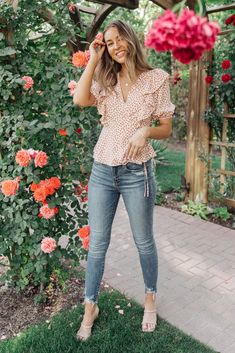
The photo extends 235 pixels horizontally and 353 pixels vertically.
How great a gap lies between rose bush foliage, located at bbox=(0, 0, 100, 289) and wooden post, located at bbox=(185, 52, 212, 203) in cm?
225

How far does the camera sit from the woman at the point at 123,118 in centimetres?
202

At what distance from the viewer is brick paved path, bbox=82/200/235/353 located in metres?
2.63

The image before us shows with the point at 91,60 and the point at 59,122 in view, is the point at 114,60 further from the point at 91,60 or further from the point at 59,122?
the point at 59,122

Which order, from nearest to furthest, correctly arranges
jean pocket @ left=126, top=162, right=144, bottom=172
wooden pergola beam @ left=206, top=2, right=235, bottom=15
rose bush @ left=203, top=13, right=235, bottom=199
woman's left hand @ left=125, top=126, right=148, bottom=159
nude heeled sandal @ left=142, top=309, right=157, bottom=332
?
1. woman's left hand @ left=125, top=126, right=148, bottom=159
2. jean pocket @ left=126, top=162, right=144, bottom=172
3. nude heeled sandal @ left=142, top=309, right=157, bottom=332
4. wooden pergola beam @ left=206, top=2, right=235, bottom=15
5. rose bush @ left=203, top=13, right=235, bottom=199

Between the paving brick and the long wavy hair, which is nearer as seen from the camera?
the long wavy hair

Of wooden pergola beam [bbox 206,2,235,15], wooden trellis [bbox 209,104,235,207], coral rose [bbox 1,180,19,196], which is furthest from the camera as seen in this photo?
wooden trellis [bbox 209,104,235,207]

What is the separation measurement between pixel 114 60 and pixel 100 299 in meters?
1.61

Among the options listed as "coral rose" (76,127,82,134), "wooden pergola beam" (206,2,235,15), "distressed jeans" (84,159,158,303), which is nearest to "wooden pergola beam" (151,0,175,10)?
"wooden pergola beam" (206,2,235,15)

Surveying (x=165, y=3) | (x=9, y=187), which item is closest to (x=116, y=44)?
(x=9, y=187)

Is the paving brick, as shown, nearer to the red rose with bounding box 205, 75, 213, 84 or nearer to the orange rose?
the orange rose

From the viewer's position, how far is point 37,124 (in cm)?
243

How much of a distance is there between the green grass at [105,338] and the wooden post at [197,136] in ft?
7.91

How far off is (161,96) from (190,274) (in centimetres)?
172

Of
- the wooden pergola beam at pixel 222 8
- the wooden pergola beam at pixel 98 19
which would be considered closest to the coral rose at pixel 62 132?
the wooden pergola beam at pixel 222 8
